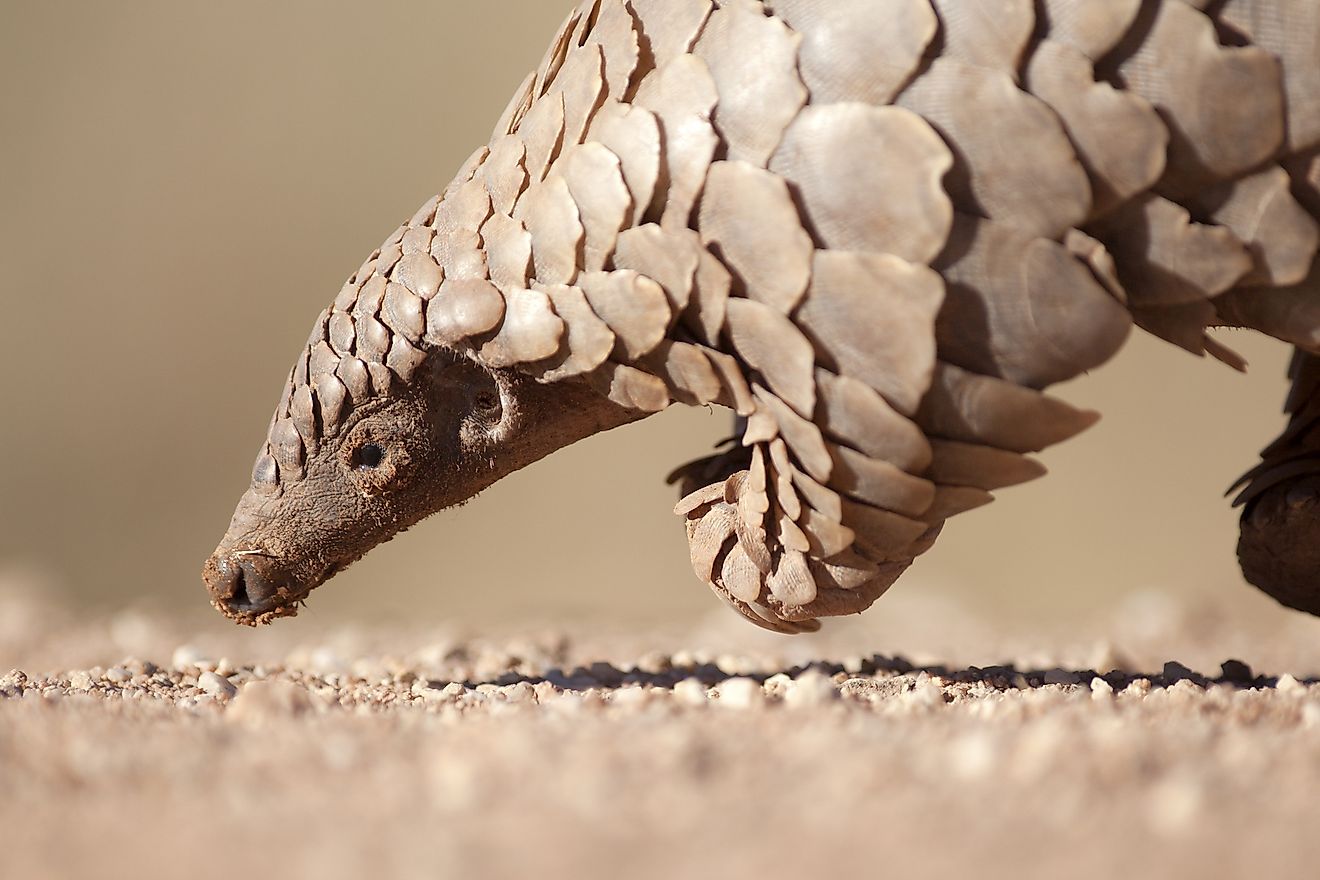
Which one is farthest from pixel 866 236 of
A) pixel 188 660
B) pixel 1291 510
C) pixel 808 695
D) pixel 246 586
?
pixel 188 660

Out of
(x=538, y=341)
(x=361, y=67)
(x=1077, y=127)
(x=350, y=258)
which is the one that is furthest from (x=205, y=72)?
(x=1077, y=127)

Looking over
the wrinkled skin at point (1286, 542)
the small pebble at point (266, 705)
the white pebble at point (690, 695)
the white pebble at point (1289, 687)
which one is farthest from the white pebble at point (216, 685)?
the wrinkled skin at point (1286, 542)

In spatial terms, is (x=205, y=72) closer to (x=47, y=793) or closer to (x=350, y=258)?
(x=350, y=258)

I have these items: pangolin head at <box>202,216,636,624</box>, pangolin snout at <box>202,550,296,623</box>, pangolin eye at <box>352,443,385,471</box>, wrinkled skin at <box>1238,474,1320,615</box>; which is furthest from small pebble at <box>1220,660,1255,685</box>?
pangolin snout at <box>202,550,296,623</box>

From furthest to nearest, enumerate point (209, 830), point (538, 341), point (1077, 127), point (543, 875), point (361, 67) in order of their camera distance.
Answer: point (361, 67) → point (538, 341) → point (1077, 127) → point (209, 830) → point (543, 875)

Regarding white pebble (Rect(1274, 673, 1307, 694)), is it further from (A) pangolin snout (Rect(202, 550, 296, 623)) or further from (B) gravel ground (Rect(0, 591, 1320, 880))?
(A) pangolin snout (Rect(202, 550, 296, 623))

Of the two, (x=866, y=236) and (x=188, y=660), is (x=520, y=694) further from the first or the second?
(x=188, y=660)
